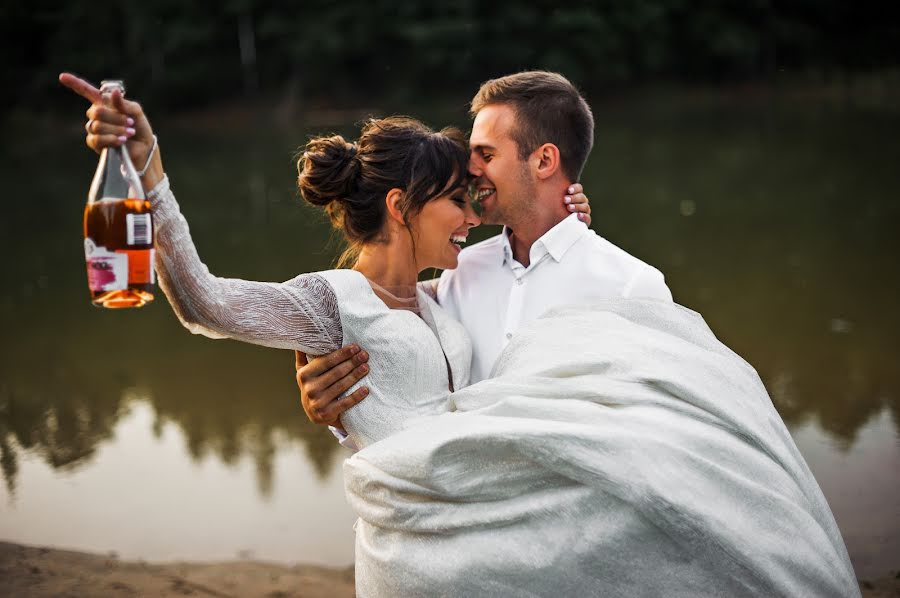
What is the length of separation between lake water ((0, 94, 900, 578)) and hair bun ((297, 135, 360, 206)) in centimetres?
62

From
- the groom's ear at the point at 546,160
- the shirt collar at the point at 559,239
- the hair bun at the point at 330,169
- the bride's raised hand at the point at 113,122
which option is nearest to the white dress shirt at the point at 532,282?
the shirt collar at the point at 559,239

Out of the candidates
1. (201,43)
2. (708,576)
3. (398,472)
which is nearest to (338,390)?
(398,472)

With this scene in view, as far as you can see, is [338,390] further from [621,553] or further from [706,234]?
[706,234]

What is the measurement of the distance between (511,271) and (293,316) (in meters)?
0.79

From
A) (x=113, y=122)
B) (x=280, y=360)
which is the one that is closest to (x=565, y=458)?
(x=113, y=122)

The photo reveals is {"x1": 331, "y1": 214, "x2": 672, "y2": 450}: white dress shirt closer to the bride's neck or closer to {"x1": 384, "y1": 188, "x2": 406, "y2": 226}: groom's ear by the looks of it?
the bride's neck

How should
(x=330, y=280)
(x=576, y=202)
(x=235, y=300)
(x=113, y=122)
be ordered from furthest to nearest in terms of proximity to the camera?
(x=576, y=202) → (x=330, y=280) → (x=235, y=300) → (x=113, y=122)

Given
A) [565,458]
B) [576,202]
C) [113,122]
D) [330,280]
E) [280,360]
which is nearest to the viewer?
[113,122]

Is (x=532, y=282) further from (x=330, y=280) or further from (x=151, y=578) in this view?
(x=151, y=578)

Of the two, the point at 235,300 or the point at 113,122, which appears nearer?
the point at 113,122

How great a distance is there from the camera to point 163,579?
3172 mm

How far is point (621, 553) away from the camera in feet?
5.92

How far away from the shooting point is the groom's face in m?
2.65

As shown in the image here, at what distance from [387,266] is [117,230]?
0.81 metres
